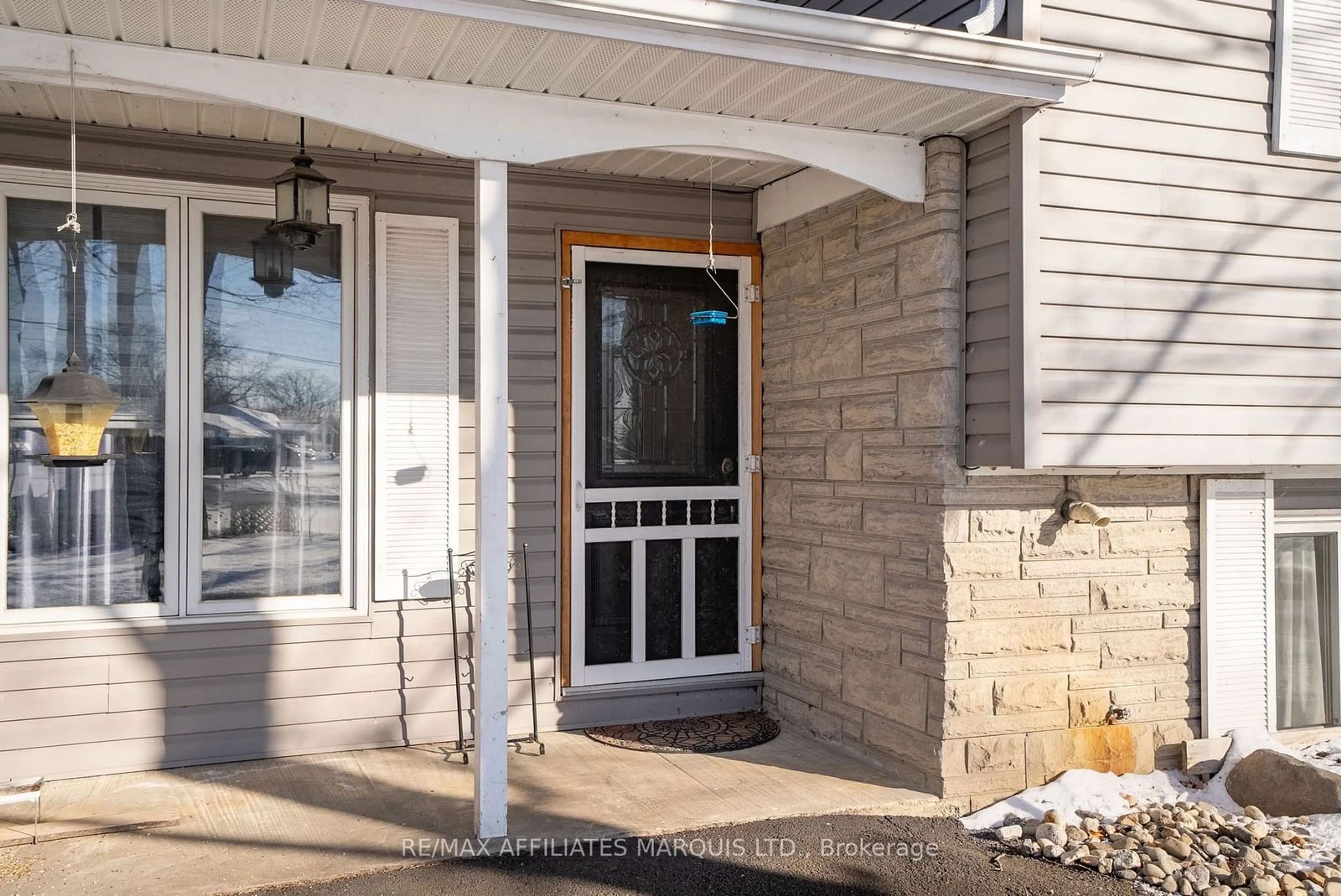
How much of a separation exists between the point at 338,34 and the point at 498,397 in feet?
3.79

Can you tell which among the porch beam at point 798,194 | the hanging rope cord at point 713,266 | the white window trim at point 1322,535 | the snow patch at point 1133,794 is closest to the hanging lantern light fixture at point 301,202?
the hanging rope cord at point 713,266

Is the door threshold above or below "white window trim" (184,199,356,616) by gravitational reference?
below

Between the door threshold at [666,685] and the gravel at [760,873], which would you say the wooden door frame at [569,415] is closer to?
the door threshold at [666,685]

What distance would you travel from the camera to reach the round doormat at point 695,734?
4434mm

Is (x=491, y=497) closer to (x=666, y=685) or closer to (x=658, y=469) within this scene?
(x=658, y=469)

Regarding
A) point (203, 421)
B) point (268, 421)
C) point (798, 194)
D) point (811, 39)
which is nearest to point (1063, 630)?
point (798, 194)

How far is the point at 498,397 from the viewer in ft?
11.1

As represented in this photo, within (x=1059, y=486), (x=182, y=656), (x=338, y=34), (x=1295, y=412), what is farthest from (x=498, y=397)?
(x=1295, y=412)

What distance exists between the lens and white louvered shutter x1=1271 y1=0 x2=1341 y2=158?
4094mm

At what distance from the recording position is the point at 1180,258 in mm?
3910

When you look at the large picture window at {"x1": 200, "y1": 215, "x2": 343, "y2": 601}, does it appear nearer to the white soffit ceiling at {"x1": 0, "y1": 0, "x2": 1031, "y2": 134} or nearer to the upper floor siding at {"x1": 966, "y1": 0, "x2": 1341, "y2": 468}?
the white soffit ceiling at {"x1": 0, "y1": 0, "x2": 1031, "y2": 134}

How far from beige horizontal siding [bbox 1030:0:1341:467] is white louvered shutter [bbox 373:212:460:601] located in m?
2.20

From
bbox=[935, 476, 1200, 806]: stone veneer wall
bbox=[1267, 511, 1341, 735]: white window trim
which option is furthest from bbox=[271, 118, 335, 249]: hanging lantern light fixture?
bbox=[1267, 511, 1341, 735]: white window trim

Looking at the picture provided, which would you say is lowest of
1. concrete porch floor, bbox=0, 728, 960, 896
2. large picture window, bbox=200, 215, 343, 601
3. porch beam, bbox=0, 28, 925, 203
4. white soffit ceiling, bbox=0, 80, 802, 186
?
concrete porch floor, bbox=0, 728, 960, 896
